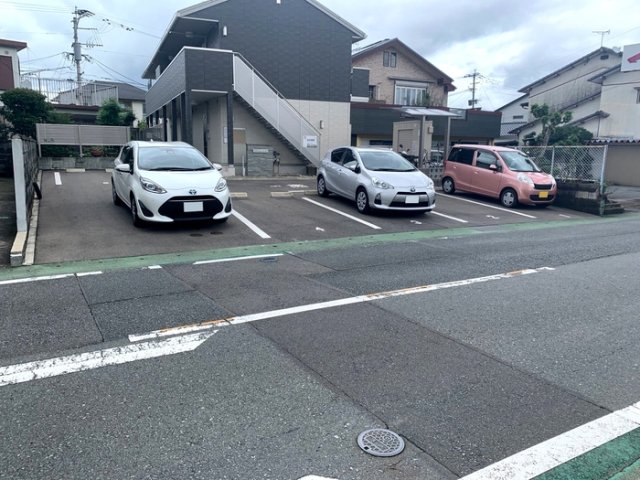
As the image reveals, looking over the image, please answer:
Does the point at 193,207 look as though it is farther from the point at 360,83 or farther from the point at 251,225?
the point at 360,83

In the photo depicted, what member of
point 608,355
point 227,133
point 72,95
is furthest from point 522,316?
point 72,95

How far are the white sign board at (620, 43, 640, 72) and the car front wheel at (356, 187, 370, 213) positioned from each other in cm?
2178

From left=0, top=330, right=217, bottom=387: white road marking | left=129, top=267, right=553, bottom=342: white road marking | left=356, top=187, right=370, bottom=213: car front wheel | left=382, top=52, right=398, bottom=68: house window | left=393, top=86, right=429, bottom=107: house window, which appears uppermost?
left=382, top=52, right=398, bottom=68: house window

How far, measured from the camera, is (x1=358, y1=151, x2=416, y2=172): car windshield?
482 inches

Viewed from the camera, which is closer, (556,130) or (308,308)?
(308,308)

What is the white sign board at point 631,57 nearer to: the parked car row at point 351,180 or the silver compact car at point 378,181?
the parked car row at point 351,180

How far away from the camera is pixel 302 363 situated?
3967mm

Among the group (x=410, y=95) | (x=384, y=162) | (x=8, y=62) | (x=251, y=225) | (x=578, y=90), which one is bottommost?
(x=251, y=225)

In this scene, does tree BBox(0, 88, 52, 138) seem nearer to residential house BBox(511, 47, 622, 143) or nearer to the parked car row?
the parked car row

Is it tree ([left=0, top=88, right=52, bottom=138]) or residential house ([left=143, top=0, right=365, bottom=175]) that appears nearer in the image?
residential house ([left=143, top=0, right=365, bottom=175])

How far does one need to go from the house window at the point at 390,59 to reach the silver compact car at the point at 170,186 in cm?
2540

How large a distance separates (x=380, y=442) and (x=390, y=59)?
108ft

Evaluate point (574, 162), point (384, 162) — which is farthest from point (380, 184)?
point (574, 162)

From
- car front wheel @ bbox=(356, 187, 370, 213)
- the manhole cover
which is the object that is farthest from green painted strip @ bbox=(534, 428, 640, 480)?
car front wheel @ bbox=(356, 187, 370, 213)
